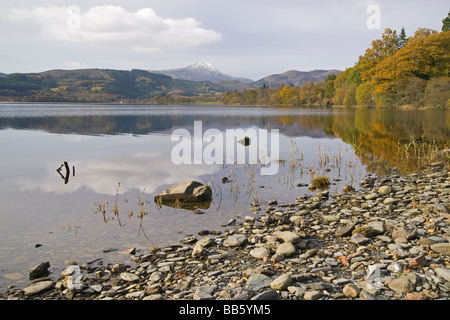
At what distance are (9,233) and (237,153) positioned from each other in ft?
53.6

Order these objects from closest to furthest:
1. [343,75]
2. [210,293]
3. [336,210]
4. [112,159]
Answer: [210,293]
[336,210]
[112,159]
[343,75]

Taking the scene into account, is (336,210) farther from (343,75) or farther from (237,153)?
(343,75)

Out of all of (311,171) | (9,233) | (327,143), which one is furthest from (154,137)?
(9,233)

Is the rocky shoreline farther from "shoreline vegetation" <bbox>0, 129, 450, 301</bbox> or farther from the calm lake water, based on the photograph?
the calm lake water

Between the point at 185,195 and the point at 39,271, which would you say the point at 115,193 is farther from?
the point at 39,271

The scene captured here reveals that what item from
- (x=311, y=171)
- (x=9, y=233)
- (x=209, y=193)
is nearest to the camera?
(x=9, y=233)

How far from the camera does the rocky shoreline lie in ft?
19.1

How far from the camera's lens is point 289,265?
23.1ft

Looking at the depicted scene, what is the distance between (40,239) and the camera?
9.23 m

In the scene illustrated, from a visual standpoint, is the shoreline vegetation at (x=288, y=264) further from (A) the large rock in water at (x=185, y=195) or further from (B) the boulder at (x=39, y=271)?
(A) the large rock in water at (x=185, y=195)

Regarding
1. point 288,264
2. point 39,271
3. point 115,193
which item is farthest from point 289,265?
point 115,193


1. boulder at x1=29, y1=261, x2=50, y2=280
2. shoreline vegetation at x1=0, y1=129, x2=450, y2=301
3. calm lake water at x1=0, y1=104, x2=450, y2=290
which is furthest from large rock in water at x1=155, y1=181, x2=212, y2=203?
boulder at x1=29, y1=261, x2=50, y2=280

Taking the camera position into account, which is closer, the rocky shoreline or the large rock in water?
the rocky shoreline

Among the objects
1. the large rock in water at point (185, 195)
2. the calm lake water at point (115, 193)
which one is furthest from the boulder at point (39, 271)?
the large rock in water at point (185, 195)
